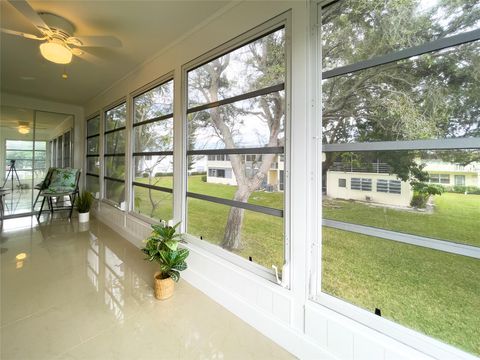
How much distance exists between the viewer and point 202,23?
7.45 feet

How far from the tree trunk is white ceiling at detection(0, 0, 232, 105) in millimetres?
1798

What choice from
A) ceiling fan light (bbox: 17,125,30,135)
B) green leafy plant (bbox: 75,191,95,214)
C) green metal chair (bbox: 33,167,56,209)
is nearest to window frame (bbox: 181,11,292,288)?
green leafy plant (bbox: 75,191,95,214)

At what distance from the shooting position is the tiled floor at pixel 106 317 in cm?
150

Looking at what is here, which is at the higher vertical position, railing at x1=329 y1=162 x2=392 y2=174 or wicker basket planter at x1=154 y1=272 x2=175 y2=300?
railing at x1=329 y1=162 x2=392 y2=174

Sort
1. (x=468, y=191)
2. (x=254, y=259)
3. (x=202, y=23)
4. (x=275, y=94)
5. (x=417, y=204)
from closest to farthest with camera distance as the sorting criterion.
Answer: (x=468, y=191) < (x=417, y=204) < (x=275, y=94) < (x=254, y=259) < (x=202, y=23)

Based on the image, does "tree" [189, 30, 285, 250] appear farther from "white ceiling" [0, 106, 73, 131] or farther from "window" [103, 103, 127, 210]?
"white ceiling" [0, 106, 73, 131]

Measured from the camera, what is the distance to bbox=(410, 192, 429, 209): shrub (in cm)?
122

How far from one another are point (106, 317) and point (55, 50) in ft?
8.55

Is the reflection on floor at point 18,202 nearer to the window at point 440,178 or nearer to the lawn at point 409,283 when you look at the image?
the lawn at point 409,283

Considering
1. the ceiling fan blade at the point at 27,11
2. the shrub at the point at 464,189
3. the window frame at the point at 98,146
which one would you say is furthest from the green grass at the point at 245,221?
the window frame at the point at 98,146

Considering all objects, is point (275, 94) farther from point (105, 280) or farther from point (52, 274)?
point (52, 274)

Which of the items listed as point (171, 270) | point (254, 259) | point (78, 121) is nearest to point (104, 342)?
point (171, 270)

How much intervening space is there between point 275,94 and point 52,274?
10.3 ft

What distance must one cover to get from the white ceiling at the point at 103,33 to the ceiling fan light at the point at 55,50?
0.29m
